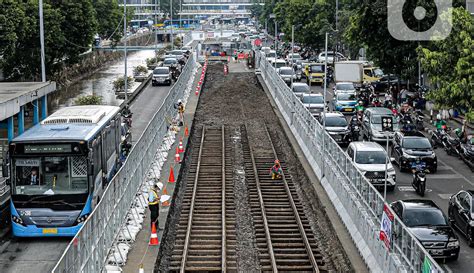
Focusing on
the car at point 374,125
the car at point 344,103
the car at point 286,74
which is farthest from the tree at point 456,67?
the car at point 286,74

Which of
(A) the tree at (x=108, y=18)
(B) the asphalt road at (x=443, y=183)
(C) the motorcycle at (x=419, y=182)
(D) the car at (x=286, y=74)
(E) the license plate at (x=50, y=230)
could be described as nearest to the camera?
(E) the license plate at (x=50, y=230)

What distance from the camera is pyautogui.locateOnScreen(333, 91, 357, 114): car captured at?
1836 inches

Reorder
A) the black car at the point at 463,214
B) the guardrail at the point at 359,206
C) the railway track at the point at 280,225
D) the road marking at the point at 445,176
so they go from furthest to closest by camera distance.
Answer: the road marking at the point at 445,176, the black car at the point at 463,214, the railway track at the point at 280,225, the guardrail at the point at 359,206

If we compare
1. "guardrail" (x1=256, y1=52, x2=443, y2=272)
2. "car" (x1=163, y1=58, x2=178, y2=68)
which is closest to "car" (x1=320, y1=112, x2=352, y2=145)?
"guardrail" (x1=256, y1=52, x2=443, y2=272)

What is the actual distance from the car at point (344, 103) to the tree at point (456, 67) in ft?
59.8

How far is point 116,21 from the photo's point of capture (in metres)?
103

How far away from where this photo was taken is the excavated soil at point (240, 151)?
19609 millimetres

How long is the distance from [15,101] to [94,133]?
4.69m

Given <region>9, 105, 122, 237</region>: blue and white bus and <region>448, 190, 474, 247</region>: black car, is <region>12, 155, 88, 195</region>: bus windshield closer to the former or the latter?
<region>9, 105, 122, 237</region>: blue and white bus

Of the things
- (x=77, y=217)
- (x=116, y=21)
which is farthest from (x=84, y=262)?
(x=116, y=21)

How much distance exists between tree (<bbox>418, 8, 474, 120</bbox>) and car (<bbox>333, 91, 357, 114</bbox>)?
18213mm

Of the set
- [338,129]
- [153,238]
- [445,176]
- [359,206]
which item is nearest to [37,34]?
[338,129]

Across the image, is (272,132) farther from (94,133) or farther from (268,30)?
(268,30)

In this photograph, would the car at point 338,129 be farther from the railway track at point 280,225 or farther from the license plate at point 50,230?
→ the license plate at point 50,230
